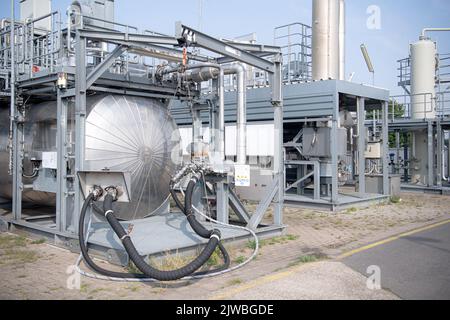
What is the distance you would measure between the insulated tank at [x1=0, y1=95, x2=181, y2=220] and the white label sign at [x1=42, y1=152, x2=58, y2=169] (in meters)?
0.39

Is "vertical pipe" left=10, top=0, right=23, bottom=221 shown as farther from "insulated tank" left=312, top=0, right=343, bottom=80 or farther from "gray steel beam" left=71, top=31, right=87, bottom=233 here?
"insulated tank" left=312, top=0, right=343, bottom=80

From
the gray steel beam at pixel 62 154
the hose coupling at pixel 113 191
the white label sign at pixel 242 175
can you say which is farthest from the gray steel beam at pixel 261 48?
the hose coupling at pixel 113 191

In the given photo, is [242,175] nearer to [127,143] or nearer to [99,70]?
[127,143]

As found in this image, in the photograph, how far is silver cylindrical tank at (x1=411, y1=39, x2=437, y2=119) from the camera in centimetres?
1962

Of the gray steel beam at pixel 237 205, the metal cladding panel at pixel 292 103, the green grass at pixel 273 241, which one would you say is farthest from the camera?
the metal cladding panel at pixel 292 103

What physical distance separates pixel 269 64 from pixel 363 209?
6.53 m

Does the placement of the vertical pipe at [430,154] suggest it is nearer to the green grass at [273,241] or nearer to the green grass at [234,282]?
the green grass at [273,241]

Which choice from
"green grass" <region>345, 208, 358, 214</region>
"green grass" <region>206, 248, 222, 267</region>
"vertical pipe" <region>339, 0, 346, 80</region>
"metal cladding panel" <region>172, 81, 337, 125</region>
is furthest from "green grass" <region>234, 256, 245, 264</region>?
"vertical pipe" <region>339, 0, 346, 80</region>

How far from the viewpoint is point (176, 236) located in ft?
25.9

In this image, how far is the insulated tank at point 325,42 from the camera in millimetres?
14039

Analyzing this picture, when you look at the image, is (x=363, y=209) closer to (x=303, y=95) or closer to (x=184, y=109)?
(x=303, y=95)

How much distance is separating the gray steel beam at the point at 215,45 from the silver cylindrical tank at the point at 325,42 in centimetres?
530

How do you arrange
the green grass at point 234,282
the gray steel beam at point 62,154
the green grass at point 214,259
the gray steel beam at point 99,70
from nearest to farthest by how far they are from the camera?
the green grass at point 234,282, the green grass at point 214,259, the gray steel beam at point 99,70, the gray steel beam at point 62,154
